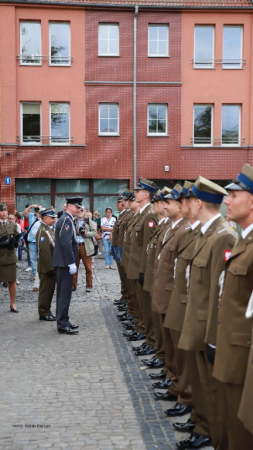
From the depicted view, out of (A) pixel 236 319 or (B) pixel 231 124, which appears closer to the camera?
(A) pixel 236 319

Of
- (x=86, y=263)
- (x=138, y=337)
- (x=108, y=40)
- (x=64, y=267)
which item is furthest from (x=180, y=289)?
(x=108, y=40)

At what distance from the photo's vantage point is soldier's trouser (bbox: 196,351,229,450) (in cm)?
471

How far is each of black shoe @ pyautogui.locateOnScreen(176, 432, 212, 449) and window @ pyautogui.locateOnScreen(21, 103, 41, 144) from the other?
2292cm

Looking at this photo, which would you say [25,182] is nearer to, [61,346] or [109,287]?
[109,287]

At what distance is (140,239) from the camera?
31.6 ft

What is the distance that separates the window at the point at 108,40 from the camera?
2708cm

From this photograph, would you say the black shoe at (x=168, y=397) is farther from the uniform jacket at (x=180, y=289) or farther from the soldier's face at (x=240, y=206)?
the soldier's face at (x=240, y=206)

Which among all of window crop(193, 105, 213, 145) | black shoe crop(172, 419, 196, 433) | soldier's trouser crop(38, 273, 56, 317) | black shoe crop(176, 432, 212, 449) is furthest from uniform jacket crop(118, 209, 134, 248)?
window crop(193, 105, 213, 145)

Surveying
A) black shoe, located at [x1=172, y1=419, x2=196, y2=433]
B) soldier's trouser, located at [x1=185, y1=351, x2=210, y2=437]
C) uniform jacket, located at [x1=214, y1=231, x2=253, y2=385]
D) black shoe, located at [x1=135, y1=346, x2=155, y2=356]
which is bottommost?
black shoe, located at [x1=135, y1=346, x2=155, y2=356]

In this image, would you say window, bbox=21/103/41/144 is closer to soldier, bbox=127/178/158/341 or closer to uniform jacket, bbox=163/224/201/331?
soldier, bbox=127/178/158/341

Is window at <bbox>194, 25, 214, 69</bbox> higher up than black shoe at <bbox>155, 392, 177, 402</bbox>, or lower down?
higher up

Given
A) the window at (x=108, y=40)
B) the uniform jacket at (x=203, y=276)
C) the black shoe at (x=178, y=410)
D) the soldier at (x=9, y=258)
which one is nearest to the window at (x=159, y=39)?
the window at (x=108, y=40)

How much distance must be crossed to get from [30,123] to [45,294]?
1686cm

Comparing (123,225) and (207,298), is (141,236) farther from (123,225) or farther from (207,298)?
(207,298)
